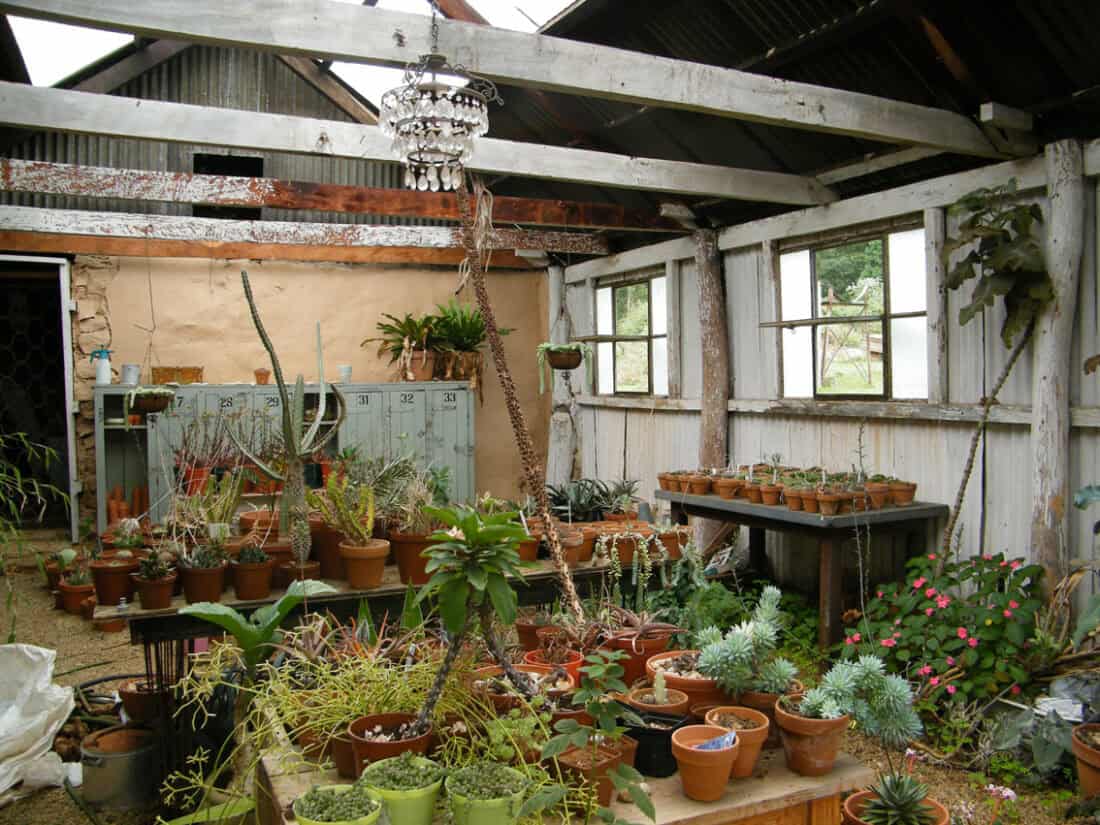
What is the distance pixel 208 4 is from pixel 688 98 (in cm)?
205

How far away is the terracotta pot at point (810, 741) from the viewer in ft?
6.97

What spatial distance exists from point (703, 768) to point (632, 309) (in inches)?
259

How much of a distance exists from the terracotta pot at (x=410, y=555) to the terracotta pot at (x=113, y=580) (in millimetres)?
1265

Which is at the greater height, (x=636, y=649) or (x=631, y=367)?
(x=631, y=367)

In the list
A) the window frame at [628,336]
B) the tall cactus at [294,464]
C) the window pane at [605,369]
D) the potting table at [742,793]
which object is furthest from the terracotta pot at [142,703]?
the window pane at [605,369]

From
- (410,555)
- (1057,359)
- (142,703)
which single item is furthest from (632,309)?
(142,703)

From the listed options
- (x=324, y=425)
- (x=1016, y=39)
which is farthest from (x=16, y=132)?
(x=1016, y=39)

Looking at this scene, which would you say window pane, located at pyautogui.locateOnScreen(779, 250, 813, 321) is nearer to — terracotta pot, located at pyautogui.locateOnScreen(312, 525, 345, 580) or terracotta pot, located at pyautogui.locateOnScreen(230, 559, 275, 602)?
terracotta pot, located at pyautogui.locateOnScreen(312, 525, 345, 580)

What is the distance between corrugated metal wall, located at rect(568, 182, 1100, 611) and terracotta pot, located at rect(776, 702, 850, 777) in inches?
117

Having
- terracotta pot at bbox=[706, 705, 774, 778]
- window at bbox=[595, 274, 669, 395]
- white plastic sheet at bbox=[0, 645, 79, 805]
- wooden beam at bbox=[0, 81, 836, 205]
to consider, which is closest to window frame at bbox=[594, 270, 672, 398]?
window at bbox=[595, 274, 669, 395]

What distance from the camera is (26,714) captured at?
11.7 ft

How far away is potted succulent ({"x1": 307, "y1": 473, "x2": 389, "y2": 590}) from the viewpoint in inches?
150

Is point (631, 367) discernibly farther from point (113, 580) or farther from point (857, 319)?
point (113, 580)

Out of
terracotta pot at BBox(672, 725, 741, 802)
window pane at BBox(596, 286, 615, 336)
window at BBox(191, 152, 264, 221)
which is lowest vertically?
terracotta pot at BBox(672, 725, 741, 802)
